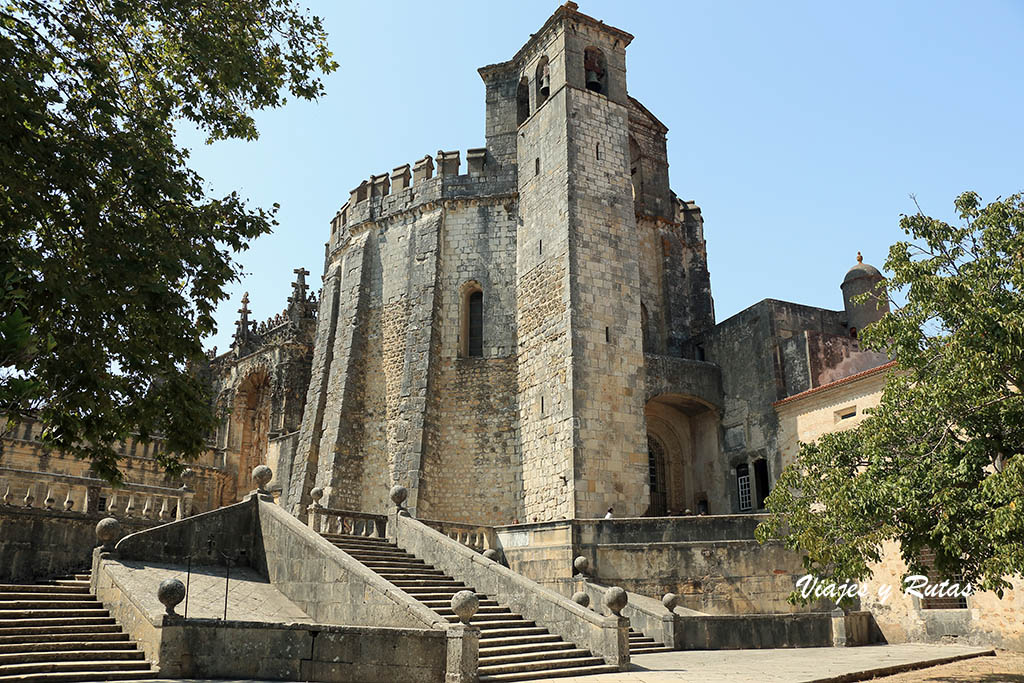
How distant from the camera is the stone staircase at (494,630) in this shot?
10.5 m

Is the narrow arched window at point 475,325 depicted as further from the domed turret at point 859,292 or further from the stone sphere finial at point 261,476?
the domed turret at point 859,292

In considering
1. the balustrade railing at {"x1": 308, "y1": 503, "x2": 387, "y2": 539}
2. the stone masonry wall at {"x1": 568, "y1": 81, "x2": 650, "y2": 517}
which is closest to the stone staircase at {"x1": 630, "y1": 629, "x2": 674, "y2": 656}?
the stone masonry wall at {"x1": 568, "y1": 81, "x2": 650, "y2": 517}

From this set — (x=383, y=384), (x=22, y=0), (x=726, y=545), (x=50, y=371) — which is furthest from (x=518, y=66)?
(x=50, y=371)

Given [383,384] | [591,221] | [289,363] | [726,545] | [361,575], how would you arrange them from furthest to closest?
[289,363] < [383,384] < [591,221] < [726,545] < [361,575]

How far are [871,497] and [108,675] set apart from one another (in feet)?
29.2

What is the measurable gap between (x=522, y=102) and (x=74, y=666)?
20.4 meters

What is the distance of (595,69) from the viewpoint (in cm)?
2359

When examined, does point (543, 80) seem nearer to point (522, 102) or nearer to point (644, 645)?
point (522, 102)

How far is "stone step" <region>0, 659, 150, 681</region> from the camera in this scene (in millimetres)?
8594

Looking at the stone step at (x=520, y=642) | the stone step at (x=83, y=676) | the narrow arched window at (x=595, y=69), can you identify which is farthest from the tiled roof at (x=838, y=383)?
the stone step at (x=83, y=676)

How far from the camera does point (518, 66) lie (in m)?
25.4

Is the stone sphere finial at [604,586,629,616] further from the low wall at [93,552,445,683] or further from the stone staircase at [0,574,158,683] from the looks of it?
the stone staircase at [0,574,158,683]

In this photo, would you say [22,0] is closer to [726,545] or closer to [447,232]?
[726,545]

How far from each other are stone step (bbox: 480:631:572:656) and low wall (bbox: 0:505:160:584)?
23.0ft
